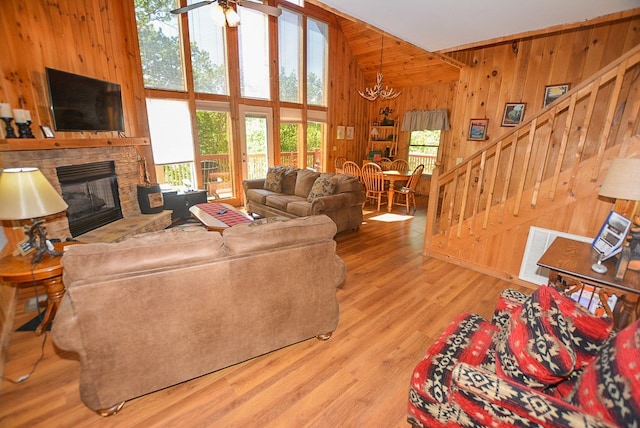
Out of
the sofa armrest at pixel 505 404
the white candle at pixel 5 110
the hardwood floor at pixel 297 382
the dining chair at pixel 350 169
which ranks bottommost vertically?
the hardwood floor at pixel 297 382

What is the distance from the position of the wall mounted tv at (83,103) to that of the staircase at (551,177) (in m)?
4.05

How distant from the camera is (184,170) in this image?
17.3 ft

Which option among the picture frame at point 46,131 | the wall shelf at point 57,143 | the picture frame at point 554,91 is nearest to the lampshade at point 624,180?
the picture frame at point 554,91

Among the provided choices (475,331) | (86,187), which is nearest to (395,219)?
(475,331)

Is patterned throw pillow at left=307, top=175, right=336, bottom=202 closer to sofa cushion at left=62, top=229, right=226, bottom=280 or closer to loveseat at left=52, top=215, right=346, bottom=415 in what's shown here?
loveseat at left=52, top=215, right=346, bottom=415

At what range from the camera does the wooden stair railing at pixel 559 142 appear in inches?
90.0

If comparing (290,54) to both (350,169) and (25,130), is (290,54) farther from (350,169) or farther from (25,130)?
(25,130)

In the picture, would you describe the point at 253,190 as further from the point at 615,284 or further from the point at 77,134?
the point at 615,284

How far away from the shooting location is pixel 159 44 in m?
4.52

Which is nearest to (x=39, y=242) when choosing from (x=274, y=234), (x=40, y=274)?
(x=40, y=274)

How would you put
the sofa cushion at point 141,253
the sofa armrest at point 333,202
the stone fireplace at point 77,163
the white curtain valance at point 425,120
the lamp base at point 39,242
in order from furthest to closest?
the white curtain valance at point 425,120
the sofa armrest at point 333,202
the stone fireplace at point 77,163
the lamp base at point 39,242
the sofa cushion at point 141,253

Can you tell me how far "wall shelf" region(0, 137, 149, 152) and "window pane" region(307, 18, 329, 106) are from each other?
425cm

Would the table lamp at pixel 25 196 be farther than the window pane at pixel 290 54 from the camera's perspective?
No

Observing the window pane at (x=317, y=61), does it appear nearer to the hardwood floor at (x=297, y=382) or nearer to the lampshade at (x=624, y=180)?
the hardwood floor at (x=297, y=382)
